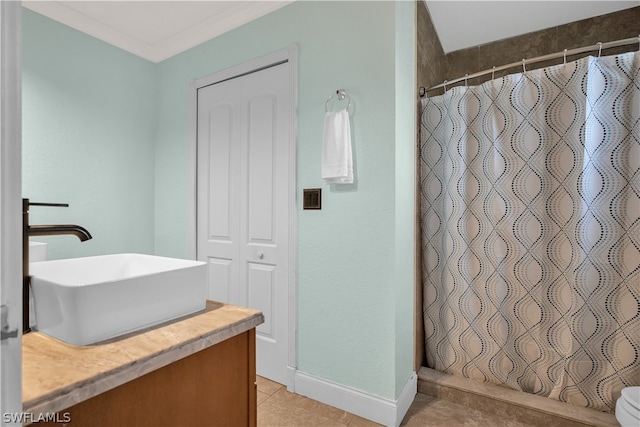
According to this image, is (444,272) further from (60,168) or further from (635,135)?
(60,168)

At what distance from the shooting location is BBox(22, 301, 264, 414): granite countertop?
52 centimetres

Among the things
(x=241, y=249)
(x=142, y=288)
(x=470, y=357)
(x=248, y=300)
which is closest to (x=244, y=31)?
(x=241, y=249)

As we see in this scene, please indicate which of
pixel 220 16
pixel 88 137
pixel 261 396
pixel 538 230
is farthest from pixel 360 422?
pixel 220 16

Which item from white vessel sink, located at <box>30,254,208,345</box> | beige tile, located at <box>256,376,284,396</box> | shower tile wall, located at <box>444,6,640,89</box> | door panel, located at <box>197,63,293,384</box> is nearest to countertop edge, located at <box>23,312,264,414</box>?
white vessel sink, located at <box>30,254,208,345</box>

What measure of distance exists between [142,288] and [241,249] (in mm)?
1486

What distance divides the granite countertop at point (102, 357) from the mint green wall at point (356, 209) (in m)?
0.99

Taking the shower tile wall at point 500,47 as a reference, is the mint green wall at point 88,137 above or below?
below

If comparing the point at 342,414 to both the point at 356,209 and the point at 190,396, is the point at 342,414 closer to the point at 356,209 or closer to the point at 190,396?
the point at 356,209

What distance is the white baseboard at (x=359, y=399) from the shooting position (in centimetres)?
165

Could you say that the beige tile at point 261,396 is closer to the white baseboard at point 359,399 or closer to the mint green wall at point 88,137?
the white baseboard at point 359,399

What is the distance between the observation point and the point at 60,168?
214cm

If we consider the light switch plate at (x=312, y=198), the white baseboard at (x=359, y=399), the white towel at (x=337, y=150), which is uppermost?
the white towel at (x=337, y=150)

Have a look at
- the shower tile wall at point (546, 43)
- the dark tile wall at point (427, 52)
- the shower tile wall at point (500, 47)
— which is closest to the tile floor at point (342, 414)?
the shower tile wall at point (500, 47)

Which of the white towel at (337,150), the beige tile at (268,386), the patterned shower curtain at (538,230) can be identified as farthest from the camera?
the beige tile at (268,386)
